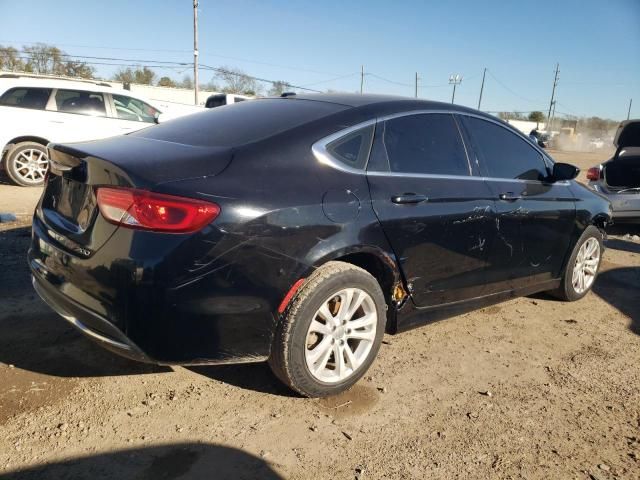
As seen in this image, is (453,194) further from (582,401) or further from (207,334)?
(207,334)

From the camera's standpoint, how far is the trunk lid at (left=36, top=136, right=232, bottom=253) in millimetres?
2299

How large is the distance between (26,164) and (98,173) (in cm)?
716

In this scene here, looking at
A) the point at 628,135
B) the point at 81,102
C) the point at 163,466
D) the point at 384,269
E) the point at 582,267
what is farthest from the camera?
the point at 81,102

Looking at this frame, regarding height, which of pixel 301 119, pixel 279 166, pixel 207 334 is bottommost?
pixel 207 334

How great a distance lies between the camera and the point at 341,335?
2.78m

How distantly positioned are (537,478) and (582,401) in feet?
2.97

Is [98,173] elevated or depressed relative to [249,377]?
elevated

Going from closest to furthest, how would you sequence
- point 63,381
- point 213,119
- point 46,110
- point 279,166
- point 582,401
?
point 279,166, point 63,381, point 582,401, point 213,119, point 46,110

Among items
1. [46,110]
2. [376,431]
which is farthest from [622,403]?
[46,110]

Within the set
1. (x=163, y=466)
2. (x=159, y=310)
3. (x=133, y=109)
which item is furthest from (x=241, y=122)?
(x=133, y=109)

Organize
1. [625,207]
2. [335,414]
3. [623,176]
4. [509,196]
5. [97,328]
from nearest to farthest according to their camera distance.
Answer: [97,328], [335,414], [509,196], [625,207], [623,176]

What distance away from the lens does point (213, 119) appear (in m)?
3.18

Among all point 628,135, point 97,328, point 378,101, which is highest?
point 378,101

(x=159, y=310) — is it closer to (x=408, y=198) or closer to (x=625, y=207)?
(x=408, y=198)
